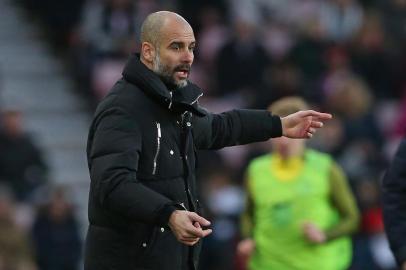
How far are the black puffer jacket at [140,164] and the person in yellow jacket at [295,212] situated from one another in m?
1.96

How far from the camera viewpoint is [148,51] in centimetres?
649

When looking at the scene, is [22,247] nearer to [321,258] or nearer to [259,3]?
[321,258]

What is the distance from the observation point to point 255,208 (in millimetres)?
8773

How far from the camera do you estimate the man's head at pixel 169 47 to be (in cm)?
641

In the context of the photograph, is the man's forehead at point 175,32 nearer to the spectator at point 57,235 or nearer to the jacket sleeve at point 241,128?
the jacket sleeve at point 241,128

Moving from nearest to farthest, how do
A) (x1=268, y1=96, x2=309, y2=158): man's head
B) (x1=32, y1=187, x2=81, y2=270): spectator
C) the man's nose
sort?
the man's nose
(x1=268, y1=96, x2=309, y2=158): man's head
(x1=32, y1=187, x2=81, y2=270): spectator

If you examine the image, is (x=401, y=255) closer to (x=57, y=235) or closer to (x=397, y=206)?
(x=397, y=206)

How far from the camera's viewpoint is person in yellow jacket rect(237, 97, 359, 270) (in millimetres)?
8586

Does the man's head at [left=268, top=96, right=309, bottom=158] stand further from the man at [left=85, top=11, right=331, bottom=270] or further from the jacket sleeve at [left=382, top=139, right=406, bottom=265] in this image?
the man at [left=85, top=11, right=331, bottom=270]

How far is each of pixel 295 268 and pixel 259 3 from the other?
837 centimetres

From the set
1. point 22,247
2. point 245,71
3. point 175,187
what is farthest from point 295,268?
point 245,71

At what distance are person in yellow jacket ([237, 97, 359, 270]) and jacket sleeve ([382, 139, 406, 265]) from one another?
1.30m

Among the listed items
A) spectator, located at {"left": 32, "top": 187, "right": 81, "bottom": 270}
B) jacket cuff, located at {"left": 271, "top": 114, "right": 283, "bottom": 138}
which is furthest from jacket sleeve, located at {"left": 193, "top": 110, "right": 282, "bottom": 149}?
spectator, located at {"left": 32, "top": 187, "right": 81, "bottom": 270}

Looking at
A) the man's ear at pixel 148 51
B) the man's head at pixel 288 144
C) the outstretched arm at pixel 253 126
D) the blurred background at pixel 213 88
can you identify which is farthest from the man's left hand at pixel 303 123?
the blurred background at pixel 213 88
